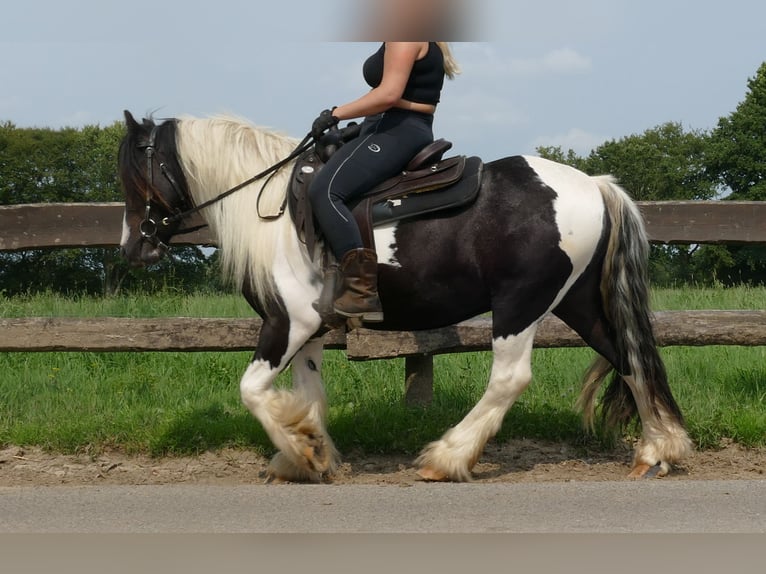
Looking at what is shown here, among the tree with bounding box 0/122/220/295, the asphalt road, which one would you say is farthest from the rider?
the tree with bounding box 0/122/220/295

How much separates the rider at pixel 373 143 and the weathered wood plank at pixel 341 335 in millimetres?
1124

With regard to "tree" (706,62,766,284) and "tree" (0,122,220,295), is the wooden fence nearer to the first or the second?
"tree" (0,122,220,295)

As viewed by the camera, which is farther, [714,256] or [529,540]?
[714,256]

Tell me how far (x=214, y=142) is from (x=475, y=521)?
9.63ft

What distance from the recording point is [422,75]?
17.6 ft

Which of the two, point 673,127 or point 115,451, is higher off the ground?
point 673,127

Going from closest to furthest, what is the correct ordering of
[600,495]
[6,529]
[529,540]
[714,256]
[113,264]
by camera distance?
[529,540]
[6,529]
[600,495]
[113,264]
[714,256]

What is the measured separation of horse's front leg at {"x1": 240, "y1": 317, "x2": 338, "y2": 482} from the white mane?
260 mm

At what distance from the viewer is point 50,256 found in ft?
66.3

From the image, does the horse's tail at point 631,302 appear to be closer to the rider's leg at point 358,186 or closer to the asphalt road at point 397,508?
the asphalt road at point 397,508

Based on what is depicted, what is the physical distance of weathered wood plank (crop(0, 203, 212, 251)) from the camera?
680cm

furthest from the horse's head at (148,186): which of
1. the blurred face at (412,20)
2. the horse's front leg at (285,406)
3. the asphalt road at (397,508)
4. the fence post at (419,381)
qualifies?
the blurred face at (412,20)

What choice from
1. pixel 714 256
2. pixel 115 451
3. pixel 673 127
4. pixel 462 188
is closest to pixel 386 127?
pixel 462 188

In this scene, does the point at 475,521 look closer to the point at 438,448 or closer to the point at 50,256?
the point at 438,448
